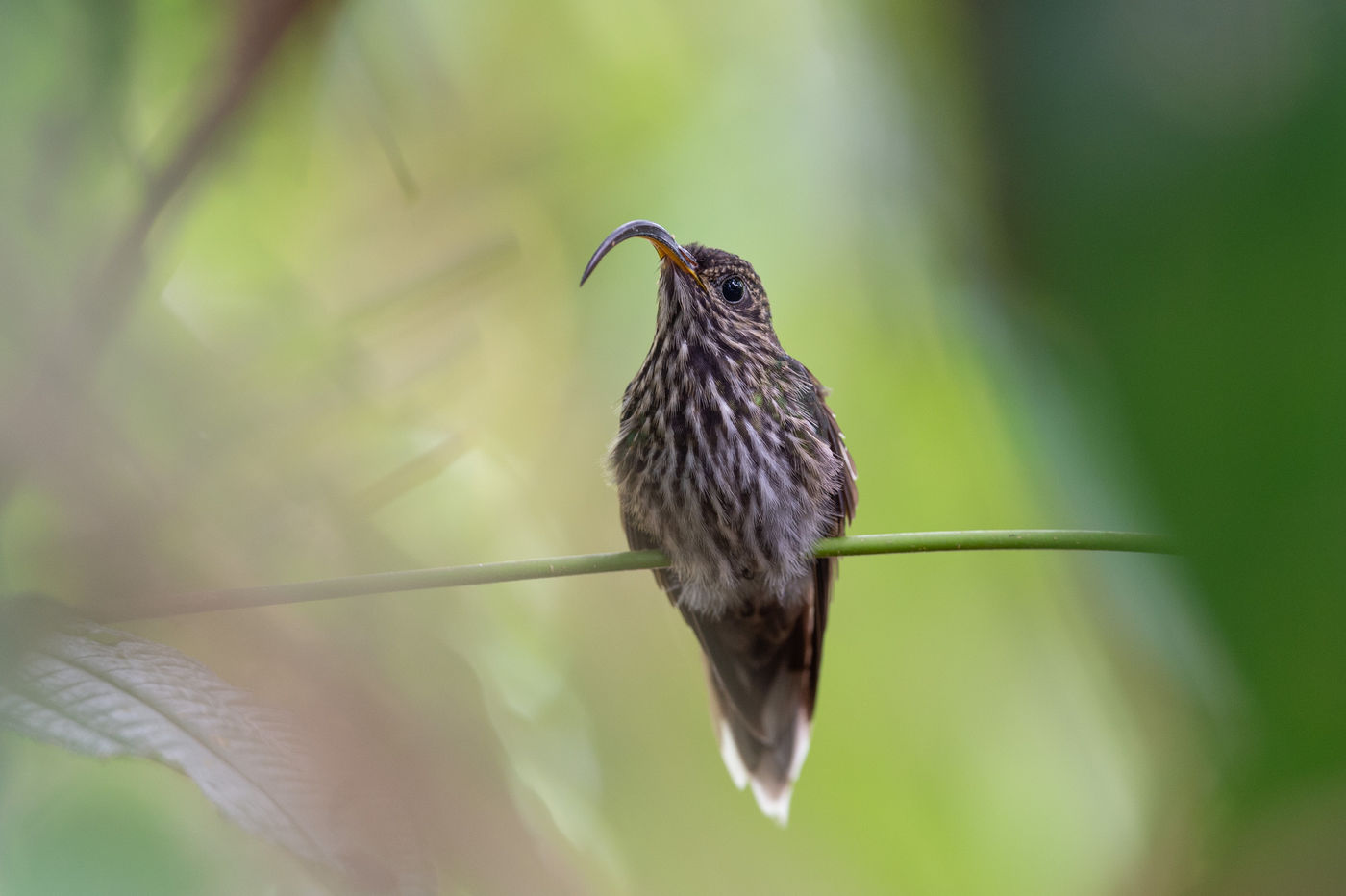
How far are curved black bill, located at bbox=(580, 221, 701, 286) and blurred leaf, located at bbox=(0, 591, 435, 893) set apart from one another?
1044 millimetres

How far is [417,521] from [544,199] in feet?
3.03

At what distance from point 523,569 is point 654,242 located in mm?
997

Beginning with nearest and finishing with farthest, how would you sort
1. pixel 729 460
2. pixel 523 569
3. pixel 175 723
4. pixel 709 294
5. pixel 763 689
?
1. pixel 175 723
2. pixel 523 569
3. pixel 729 460
4. pixel 709 294
5. pixel 763 689

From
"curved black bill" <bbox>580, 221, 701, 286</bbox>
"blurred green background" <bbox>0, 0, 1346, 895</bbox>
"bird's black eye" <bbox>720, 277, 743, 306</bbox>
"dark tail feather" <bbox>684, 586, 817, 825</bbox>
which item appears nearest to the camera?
"blurred green background" <bbox>0, 0, 1346, 895</bbox>

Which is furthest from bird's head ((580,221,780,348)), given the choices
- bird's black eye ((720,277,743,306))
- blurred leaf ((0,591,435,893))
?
blurred leaf ((0,591,435,893))

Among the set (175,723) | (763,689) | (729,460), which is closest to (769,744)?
(763,689)

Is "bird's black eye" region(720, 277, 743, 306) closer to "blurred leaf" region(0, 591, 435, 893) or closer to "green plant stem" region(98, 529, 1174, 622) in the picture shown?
"green plant stem" region(98, 529, 1174, 622)

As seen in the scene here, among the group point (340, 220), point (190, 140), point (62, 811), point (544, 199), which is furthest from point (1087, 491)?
point (544, 199)

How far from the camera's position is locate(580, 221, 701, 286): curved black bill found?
174 cm

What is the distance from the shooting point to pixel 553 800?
4.59 feet

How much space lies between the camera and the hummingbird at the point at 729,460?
2123 mm

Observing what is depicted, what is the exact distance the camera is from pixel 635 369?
2580mm

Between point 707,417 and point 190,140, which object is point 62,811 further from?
point 707,417

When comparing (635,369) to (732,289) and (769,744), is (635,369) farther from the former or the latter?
(769,744)
